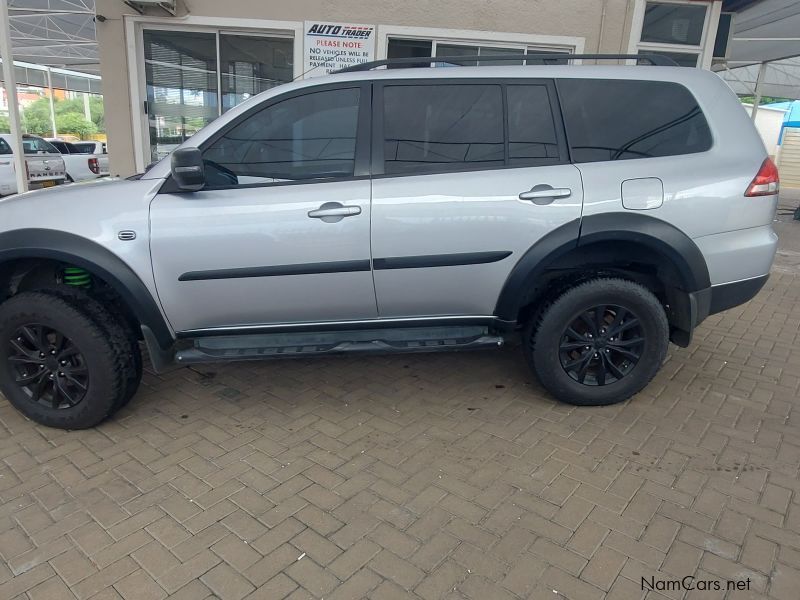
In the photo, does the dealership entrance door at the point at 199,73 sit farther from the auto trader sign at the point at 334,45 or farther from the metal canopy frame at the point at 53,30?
the metal canopy frame at the point at 53,30

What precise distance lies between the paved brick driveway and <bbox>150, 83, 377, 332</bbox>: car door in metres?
0.71

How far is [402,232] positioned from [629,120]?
151 cm

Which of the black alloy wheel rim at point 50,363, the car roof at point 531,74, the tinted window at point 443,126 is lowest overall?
the black alloy wheel rim at point 50,363

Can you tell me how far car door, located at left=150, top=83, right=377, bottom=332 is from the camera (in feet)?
9.69

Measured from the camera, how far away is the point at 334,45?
678 centimetres

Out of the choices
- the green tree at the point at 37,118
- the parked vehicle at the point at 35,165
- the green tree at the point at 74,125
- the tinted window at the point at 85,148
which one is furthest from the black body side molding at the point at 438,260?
the green tree at the point at 74,125

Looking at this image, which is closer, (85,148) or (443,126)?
(443,126)

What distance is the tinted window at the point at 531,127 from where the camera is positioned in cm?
317

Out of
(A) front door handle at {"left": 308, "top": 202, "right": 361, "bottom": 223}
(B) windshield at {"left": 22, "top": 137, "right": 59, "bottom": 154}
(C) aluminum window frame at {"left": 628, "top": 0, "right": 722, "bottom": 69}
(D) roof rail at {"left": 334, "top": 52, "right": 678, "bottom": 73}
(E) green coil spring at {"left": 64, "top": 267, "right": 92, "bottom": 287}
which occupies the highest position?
(C) aluminum window frame at {"left": 628, "top": 0, "right": 722, "bottom": 69}

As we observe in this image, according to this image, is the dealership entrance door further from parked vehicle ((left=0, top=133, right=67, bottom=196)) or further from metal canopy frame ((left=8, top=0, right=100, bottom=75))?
parked vehicle ((left=0, top=133, right=67, bottom=196))

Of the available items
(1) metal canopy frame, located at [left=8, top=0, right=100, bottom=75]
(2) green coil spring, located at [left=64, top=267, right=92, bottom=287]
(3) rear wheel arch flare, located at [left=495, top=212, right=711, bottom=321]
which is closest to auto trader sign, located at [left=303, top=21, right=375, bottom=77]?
(2) green coil spring, located at [left=64, top=267, right=92, bottom=287]

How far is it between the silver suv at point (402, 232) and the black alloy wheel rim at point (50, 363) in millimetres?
12

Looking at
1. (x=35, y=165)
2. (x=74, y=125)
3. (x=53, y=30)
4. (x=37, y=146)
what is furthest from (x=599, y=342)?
(x=74, y=125)

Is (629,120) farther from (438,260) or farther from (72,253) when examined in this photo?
(72,253)
